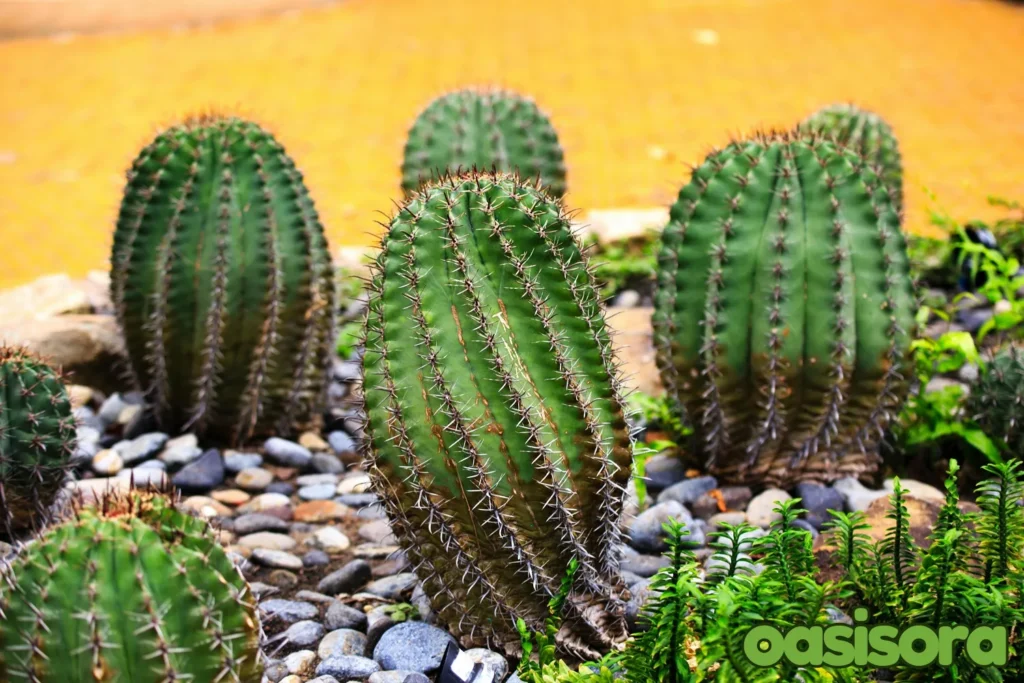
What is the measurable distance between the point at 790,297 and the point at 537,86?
8.22 metres

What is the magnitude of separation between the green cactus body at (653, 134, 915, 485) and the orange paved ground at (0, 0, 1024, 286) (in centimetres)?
334

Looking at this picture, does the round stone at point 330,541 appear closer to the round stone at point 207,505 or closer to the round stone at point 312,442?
the round stone at point 207,505

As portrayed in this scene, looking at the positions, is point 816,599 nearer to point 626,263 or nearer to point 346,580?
point 346,580

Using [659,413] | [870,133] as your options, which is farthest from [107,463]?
[870,133]

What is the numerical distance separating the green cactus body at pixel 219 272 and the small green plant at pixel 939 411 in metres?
2.17

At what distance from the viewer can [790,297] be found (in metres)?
3.14

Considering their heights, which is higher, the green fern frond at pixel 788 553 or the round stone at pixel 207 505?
the green fern frond at pixel 788 553

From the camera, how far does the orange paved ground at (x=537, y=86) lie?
796cm

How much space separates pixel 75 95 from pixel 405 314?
10492mm

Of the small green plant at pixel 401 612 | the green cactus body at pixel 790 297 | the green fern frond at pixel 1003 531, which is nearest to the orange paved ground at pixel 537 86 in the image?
the green cactus body at pixel 790 297

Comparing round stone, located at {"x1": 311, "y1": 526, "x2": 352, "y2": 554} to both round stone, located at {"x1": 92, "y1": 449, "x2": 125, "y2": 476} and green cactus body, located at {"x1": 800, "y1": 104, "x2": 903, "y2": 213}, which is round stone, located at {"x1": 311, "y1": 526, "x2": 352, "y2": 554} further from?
green cactus body, located at {"x1": 800, "y1": 104, "x2": 903, "y2": 213}

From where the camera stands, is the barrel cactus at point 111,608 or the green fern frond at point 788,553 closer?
the barrel cactus at point 111,608

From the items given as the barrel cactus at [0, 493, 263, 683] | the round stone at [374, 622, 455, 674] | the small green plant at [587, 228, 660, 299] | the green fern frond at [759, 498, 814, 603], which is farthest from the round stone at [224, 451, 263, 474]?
the small green plant at [587, 228, 660, 299]

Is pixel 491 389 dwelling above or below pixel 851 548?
above
